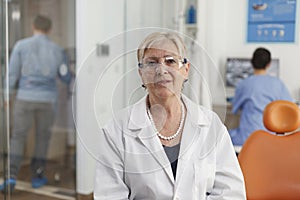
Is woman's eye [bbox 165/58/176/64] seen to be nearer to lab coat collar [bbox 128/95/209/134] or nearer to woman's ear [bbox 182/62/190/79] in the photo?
woman's ear [bbox 182/62/190/79]

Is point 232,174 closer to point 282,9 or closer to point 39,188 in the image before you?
point 39,188

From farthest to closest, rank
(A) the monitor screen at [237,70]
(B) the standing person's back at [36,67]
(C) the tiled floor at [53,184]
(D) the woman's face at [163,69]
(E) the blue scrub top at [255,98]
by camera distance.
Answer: (A) the monitor screen at [237,70] → (E) the blue scrub top at [255,98] → (C) the tiled floor at [53,184] → (B) the standing person's back at [36,67] → (D) the woman's face at [163,69]

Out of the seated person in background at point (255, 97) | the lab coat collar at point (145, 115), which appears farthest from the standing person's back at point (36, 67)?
the lab coat collar at point (145, 115)

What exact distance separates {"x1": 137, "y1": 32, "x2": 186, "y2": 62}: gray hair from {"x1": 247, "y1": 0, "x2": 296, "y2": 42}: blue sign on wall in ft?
8.80

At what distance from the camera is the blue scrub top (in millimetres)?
3094

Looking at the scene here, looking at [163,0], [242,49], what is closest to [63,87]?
[163,0]

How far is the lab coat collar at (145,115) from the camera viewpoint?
1.26 meters

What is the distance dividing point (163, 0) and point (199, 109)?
8.79 ft

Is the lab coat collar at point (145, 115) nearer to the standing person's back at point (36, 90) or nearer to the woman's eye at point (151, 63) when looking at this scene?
the woman's eye at point (151, 63)

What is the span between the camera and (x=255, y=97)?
309 cm

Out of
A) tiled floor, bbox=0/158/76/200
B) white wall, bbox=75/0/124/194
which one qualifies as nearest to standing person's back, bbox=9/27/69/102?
white wall, bbox=75/0/124/194

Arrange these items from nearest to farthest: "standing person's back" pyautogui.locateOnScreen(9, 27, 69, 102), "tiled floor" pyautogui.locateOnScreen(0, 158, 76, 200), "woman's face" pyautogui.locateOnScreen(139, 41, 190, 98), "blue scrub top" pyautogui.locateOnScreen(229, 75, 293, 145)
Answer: "woman's face" pyautogui.locateOnScreen(139, 41, 190, 98) → "standing person's back" pyautogui.locateOnScreen(9, 27, 69, 102) → "tiled floor" pyautogui.locateOnScreen(0, 158, 76, 200) → "blue scrub top" pyautogui.locateOnScreen(229, 75, 293, 145)

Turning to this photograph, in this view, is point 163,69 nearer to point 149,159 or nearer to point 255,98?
point 149,159

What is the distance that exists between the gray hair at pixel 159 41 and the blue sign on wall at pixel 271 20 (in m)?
2.68
